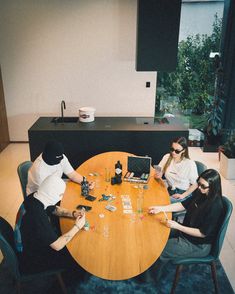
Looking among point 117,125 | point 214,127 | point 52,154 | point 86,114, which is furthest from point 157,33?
point 52,154

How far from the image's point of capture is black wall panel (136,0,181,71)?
4.40m

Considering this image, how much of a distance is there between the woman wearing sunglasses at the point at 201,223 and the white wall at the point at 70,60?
3750 millimetres

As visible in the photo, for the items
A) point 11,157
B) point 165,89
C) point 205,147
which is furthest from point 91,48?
point 205,147

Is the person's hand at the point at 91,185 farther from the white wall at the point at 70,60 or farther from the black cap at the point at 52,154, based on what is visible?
the white wall at the point at 70,60

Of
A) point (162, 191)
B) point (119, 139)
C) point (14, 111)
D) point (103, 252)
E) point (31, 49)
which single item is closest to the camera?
point (103, 252)

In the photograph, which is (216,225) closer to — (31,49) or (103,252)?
(103,252)

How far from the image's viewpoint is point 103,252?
7.13 feet

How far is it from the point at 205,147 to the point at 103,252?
4.28 m

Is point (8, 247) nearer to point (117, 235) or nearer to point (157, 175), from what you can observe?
point (117, 235)

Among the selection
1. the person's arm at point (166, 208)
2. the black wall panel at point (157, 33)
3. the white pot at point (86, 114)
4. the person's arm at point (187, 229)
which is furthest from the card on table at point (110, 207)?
the black wall panel at point (157, 33)

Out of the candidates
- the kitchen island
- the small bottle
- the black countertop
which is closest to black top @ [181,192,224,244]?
the small bottle

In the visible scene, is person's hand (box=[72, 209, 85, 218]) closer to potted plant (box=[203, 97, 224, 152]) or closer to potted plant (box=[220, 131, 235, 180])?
potted plant (box=[220, 131, 235, 180])

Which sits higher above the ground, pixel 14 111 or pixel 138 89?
pixel 138 89

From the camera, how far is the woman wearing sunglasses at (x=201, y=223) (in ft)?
7.88
